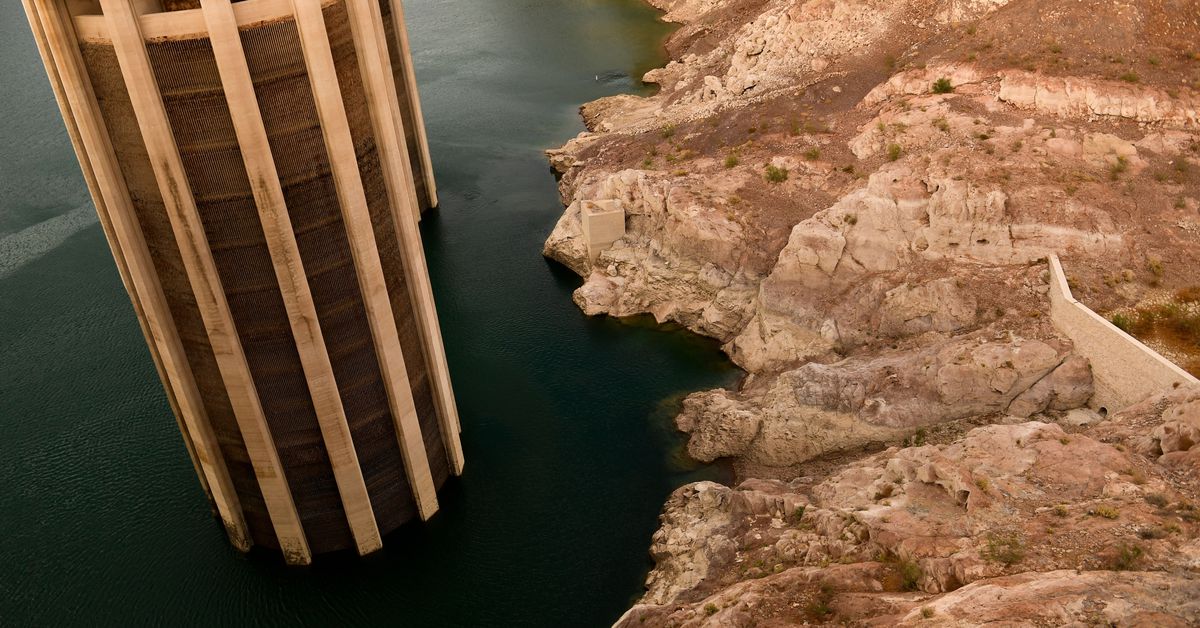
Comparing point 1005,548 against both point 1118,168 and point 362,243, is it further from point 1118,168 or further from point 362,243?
point 1118,168

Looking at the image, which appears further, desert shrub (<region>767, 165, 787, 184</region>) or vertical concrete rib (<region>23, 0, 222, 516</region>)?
desert shrub (<region>767, 165, 787, 184</region>)

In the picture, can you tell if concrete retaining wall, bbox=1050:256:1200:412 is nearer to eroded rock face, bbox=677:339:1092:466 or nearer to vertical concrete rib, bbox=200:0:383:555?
eroded rock face, bbox=677:339:1092:466

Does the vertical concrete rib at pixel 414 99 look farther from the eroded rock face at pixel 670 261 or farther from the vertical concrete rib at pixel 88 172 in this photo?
the vertical concrete rib at pixel 88 172

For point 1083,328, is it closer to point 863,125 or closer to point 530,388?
point 863,125

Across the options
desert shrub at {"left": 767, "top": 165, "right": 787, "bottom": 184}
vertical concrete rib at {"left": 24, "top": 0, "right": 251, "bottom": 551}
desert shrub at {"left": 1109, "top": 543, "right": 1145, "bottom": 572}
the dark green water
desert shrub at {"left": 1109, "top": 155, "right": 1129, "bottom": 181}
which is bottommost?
the dark green water

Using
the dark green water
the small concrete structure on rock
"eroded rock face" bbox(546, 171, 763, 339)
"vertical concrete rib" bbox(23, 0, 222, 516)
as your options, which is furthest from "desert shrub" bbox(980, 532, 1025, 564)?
the small concrete structure on rock

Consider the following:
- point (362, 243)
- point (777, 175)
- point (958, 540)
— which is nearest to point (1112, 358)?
point (958, 540)

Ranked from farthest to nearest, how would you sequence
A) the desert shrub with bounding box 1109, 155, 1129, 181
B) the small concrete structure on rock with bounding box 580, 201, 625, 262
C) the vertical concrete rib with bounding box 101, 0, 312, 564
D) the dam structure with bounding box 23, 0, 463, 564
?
the small concrete structure on rock with bounding box 580, 201, 625, 262 < the desert shrub with bounding box 1109, 155, 1129, 181 < the dam structure with bounding box 23, 0, 463, 564 < the vertical concrete rib with bounding box 101, 0, 312, 564

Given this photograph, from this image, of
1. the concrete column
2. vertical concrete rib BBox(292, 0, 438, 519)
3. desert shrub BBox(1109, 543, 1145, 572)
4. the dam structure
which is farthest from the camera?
the concrete column
